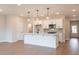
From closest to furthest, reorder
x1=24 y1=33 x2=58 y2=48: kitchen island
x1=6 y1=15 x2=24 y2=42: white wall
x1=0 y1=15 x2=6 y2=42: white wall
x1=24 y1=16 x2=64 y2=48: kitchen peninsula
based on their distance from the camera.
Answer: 1. x1=24 y1=33 x2=58 y2=48: kitchen island
2. x1=24 y1=16 x2=64 y2=48: kitchen peninsula
3. x1=0 y1=15 x2=6 y2=42: white wall
4. x1=6 y1=15 x2=24 y2=42: white wall

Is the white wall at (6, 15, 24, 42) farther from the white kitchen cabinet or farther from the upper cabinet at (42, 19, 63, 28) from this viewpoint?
the white kitchen cabinet

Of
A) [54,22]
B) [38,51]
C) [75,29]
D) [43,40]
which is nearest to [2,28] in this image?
[43,40]

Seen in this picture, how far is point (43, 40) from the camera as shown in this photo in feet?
25.5

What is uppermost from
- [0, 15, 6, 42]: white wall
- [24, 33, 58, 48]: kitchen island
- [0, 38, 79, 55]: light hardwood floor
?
[0, 15, 6, 42]: white wall

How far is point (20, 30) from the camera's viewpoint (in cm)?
1166

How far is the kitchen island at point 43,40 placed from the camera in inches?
285

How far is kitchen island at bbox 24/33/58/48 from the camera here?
23.7ft

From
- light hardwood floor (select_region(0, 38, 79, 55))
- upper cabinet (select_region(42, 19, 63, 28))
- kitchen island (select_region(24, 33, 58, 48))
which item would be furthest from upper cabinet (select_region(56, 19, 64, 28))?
light hardwood floor (select_region(0, 38, 79, 55))

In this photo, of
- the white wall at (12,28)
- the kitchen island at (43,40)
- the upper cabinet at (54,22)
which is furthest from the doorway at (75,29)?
the kitchen island at (43,40)

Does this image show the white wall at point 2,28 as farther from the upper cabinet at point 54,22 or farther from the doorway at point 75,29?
the doorway at point 75,29

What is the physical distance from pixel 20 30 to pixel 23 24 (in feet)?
2.89

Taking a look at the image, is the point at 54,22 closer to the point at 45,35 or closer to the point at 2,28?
the point at 45,35
